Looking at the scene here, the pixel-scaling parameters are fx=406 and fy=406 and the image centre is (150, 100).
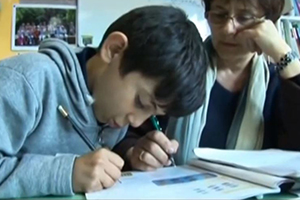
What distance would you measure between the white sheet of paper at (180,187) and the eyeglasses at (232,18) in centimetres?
50

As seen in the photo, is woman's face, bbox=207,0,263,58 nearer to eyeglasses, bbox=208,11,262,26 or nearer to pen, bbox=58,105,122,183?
eyeglasses, bbox=208,11,262,26

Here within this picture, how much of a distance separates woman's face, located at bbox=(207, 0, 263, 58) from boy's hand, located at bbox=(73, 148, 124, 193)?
0.57 meters

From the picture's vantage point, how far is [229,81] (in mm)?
1199

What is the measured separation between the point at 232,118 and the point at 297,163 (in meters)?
0.40

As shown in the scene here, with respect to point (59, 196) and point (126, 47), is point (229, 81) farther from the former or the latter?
point (59, 196)

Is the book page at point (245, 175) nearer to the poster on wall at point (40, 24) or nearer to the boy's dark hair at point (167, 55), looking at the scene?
the boy's dark hair at point (167, 55)

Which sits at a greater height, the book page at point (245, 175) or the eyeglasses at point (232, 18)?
the eyeglasses at point (232, 18)

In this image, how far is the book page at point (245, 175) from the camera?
64cm

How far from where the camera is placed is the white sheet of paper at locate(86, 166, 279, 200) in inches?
23.6

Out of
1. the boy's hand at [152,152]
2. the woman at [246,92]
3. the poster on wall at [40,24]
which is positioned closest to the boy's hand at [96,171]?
the boy's hand at [152,152]

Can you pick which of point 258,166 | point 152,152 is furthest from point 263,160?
point 152,152

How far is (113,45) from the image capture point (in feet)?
2.64

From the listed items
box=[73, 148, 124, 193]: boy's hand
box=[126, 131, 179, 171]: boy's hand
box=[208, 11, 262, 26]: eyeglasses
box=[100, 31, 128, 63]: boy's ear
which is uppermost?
box=[208, 11, 262, 26]: eyeglasses

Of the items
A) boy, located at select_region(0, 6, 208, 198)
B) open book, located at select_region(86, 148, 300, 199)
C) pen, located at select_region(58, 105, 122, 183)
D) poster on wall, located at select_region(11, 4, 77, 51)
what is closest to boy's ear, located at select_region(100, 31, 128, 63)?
boy, located at select_region(0, 6, 208, 198)
